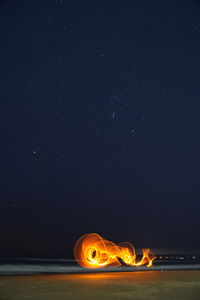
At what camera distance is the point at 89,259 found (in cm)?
3372

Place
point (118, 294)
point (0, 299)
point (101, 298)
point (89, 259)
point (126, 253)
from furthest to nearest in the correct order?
point (126, 253)
point (89, 259)
point (118, 294)
point (101, 298)
point (0, 299)

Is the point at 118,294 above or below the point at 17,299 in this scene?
below

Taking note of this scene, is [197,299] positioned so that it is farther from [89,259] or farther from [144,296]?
[89,259]

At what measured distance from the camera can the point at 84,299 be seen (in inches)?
430

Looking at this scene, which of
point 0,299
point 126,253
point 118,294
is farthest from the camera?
point 126,253

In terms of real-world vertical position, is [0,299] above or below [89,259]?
above

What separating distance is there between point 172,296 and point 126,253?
1413 inches

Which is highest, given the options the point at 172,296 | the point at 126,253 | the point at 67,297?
the point at 67,297

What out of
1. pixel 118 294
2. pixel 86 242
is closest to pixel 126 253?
pixel 86 242

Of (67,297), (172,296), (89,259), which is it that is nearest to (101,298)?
(67,297)

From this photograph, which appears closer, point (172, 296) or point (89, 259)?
point (172, 296)

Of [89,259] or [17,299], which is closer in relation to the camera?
[17,299]

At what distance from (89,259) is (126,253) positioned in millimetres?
13895

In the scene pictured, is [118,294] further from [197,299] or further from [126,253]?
[126,253]
